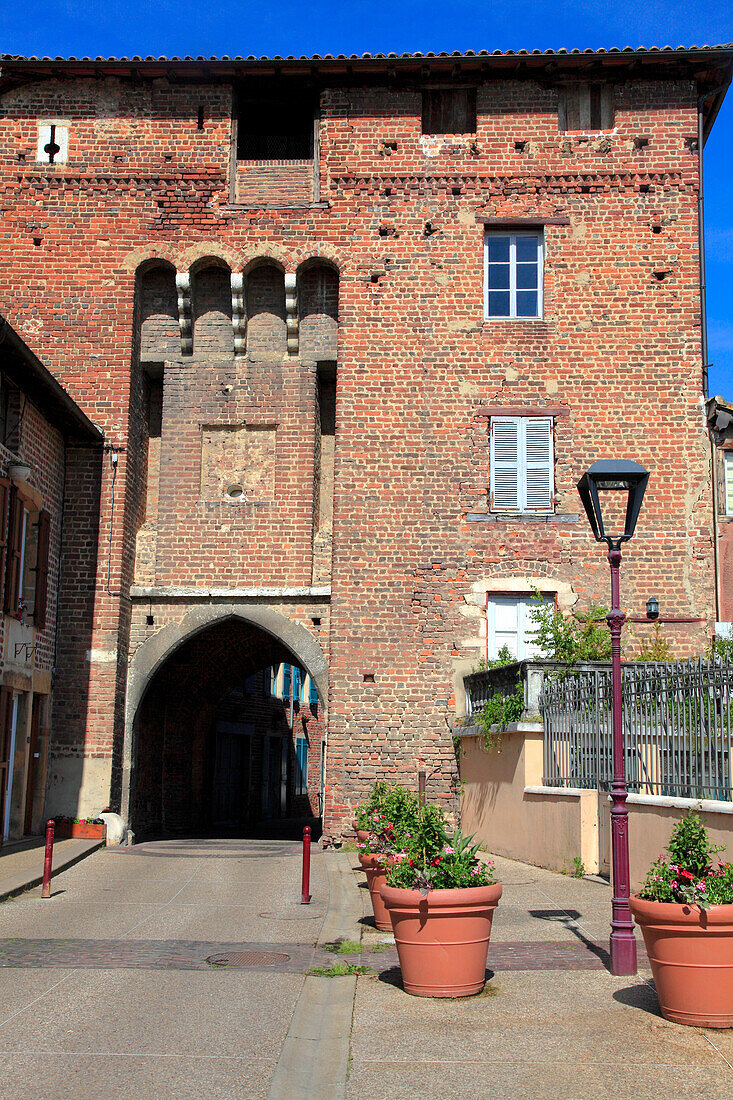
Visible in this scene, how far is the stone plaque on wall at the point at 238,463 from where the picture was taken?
63.8 ft

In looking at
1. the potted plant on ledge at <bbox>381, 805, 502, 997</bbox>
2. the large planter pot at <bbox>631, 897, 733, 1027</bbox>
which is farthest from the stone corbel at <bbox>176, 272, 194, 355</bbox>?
the large planter pot at <bbox>631, 897, 733, 1027</bbox>

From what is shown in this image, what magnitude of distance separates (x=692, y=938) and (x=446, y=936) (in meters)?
1.51

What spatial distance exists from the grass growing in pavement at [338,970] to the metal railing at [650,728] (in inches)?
142

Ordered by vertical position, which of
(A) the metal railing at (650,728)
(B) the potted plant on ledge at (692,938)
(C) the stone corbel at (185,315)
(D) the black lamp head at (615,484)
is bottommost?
(B) the potted plant on ledge at (692,938)

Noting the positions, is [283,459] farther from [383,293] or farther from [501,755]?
[501,755]

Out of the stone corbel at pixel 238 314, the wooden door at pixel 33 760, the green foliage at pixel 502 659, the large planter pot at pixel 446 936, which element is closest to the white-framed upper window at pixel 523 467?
the green foliage at pixel 502 659

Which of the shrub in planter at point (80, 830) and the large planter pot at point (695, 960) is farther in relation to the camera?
the shrub in planter at point (80, 830)

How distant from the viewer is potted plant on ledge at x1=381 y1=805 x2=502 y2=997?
6.75 meters

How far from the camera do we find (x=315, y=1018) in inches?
251

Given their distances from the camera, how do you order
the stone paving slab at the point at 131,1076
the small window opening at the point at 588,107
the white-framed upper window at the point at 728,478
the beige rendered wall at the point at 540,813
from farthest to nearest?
the white-framed upper window at the point at 728,478 → the small window opening at the point at 588,107 → the beige rendered wall at the point at 540,813 → the stone paving slab at the point at 131,1076

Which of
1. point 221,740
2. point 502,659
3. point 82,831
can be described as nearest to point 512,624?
point 502,659

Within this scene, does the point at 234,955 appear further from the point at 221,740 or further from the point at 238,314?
the point at 221,740

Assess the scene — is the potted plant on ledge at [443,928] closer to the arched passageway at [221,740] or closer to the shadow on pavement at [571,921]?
the shadow on pavement at [571,921]

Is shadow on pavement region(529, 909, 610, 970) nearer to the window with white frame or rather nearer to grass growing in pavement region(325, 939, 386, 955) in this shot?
grass growing in pavement region(325, 939, 386, 955)
